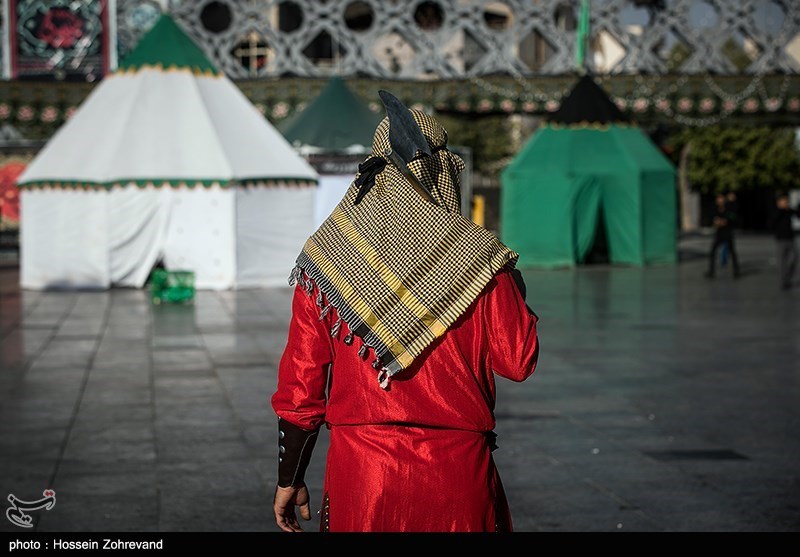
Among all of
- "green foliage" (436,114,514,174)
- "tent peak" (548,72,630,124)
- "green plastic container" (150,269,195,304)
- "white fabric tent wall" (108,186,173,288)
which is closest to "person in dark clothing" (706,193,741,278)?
"tent peak" (548,72,630,124)

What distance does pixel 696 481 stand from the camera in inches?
325

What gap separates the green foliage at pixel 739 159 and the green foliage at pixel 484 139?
8.81 metres

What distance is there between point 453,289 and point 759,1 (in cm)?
3492

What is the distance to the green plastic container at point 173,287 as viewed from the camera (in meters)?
21.2

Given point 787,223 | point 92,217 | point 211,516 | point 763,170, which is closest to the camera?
point 211,516

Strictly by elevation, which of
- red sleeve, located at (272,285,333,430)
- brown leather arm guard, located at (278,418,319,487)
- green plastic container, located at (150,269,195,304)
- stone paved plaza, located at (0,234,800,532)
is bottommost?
stone paved plaza, located at (0,234,800,532)

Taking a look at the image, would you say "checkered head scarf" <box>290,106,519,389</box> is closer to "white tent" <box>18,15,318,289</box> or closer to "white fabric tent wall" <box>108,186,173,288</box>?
"white tent" <box>18,15,318,289</box>

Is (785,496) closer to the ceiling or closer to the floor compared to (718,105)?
closer to the floor

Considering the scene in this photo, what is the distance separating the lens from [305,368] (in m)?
4.17

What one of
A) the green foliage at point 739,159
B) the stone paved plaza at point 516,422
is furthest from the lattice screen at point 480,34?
the green foliage at point 739,159

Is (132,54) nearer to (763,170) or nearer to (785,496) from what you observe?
(785,496)

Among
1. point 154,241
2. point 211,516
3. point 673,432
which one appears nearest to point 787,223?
point 154,241

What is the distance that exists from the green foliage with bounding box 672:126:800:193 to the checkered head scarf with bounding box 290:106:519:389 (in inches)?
2310

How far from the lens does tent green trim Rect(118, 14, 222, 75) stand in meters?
25.6
